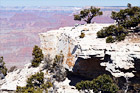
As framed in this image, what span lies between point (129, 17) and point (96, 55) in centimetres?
1066

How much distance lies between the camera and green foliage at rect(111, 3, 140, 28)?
25.8 m

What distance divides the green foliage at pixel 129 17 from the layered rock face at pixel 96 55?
3948 mm

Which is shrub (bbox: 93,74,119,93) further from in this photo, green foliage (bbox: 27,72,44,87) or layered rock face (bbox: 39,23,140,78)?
green foliage (bbox: 27,72,44,87)

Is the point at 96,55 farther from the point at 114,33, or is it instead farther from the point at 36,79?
the point at 36,79

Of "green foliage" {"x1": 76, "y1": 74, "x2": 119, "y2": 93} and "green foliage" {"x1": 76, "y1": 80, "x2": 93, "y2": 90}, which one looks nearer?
"green foliage" {"x1": 76, "y1": 74, "x2": 119, "y2": 93}

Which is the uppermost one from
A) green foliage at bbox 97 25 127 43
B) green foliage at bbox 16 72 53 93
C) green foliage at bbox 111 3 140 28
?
green foliage at bbox 111 3 140 28

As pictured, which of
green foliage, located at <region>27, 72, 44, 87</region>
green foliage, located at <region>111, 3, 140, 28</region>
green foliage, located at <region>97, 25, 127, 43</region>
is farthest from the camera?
green foliage, located at <region>111, 3, 140, 28</region>

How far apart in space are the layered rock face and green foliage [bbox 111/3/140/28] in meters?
3.95

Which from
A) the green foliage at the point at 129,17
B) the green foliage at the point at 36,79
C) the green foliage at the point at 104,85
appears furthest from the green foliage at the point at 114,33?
the green foliage at the point at 36,79

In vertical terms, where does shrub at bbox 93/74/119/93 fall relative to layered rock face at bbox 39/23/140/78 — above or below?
below

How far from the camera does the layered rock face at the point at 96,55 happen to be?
747 inches

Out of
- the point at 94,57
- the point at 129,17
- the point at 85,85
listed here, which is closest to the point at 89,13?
the point at 129,17

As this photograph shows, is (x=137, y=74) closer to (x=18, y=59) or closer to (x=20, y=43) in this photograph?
(x=18, y=59)

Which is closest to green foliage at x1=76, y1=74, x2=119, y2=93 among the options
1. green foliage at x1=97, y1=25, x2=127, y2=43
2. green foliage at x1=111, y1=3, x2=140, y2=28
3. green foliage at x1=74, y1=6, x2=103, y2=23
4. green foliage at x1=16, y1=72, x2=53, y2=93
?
green foliage at x1=16, y1=72, x2=53, y2=93
